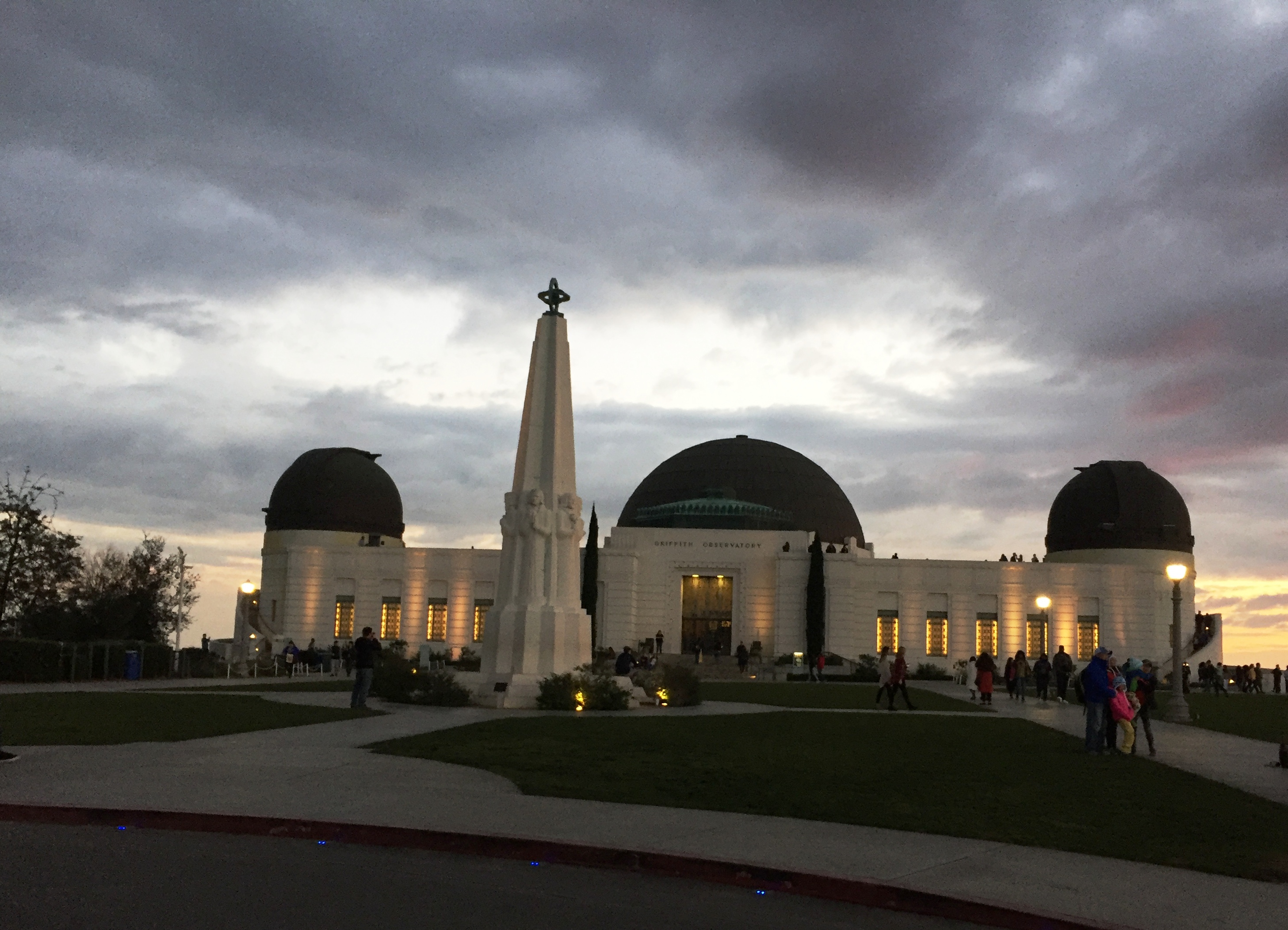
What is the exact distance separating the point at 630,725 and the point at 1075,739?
7758 millimetres

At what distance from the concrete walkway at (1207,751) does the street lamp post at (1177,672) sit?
0.42 meters

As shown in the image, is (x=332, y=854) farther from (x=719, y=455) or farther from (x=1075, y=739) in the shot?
(x=719, y=455)

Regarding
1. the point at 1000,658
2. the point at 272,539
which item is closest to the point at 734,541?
the point at 1000,658

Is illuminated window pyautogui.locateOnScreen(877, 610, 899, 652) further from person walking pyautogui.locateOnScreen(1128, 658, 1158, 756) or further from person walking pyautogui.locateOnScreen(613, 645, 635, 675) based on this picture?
person walking pyautogui.locateOnScreen(1128, 658, 1158, 756)

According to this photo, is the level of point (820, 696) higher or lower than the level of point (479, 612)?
lower

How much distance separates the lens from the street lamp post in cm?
2702

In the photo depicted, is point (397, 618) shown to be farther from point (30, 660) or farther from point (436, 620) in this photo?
point (30, 660)

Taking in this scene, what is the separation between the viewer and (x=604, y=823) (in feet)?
32.1

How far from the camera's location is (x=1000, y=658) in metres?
59.9

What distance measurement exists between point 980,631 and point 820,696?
91.4ft

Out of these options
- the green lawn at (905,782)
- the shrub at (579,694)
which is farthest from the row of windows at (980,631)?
the green lawn at (905,782)

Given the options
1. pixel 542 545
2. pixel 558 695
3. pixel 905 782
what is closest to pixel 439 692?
pixel 558 695

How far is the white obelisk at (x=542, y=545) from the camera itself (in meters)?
26.9

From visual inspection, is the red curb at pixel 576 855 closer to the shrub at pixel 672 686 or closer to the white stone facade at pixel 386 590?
the shrub at pixel 672 686
